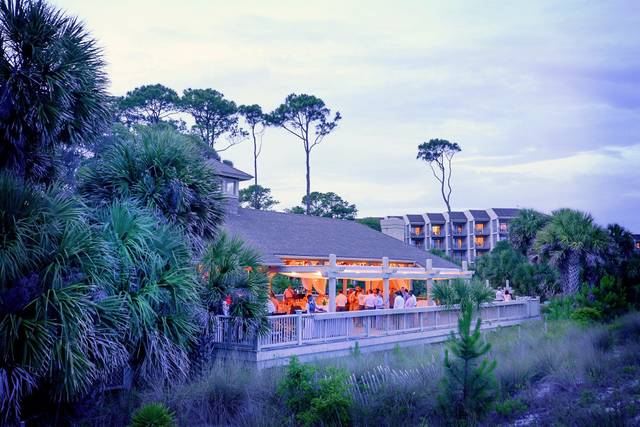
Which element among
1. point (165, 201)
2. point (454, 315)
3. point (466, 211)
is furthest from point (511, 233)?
point (466, 211)

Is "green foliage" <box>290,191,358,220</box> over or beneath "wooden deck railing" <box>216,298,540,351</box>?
over

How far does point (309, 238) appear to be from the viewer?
2692 cm

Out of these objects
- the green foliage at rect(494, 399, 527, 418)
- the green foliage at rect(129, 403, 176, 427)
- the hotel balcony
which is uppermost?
the hotel balcony

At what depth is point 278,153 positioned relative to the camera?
2459 inches

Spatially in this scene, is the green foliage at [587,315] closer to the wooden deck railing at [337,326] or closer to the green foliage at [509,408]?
the wooden deck railing at [337,326]

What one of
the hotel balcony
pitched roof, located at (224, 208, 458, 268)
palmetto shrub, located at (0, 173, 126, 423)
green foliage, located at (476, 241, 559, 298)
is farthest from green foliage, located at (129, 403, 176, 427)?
the hotel balcony

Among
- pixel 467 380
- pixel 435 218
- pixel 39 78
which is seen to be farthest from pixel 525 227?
pixel 435 218

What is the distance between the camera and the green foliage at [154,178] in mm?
14297

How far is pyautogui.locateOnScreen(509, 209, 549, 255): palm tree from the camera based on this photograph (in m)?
36.5

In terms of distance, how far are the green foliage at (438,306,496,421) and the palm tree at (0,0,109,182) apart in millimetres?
8451

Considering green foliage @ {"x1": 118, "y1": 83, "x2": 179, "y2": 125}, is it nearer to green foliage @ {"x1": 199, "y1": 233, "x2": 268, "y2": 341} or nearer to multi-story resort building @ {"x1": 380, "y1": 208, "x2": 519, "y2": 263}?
green foliage @ {"x1": 199, "y1": 233, "x2": 268, "y2": 341}

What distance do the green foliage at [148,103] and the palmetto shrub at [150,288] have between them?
35121 millimetres

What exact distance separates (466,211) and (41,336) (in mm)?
89353

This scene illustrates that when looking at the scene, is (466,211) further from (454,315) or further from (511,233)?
(454,315)
